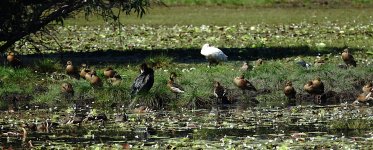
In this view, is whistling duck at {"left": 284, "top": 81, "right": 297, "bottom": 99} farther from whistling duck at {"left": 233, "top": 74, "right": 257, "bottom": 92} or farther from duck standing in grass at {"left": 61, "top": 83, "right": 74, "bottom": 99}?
duck standing in grass at {"left": 61, "top": 83, "right": 74, "bottom": 99}

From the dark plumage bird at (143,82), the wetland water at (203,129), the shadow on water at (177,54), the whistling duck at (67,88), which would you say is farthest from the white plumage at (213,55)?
the wetland water at (203,129)

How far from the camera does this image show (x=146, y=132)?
52.9ft

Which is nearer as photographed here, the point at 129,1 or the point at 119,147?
the point at 119,147

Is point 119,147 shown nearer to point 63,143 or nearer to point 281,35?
point 63,143

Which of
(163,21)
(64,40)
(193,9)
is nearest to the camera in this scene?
(64,40)

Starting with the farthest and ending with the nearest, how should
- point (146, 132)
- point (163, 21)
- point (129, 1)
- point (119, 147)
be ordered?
1. point (163, 21)
2. point (129, 1)
3. point (146, 132)
4. point (119, 147)

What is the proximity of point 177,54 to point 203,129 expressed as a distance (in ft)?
35.6

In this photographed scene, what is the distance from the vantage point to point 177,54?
2708 centimetres

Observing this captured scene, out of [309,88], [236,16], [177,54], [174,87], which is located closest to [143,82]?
[174,87]

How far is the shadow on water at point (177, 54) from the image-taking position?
85.9ft

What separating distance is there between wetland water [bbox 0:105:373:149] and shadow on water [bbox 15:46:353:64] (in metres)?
7.14

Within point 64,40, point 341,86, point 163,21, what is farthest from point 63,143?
point 163,21

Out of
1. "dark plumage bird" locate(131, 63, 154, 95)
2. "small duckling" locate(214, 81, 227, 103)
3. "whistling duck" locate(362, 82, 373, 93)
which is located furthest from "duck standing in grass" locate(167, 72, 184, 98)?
"whistling duck" locate(362, 82, 373, 93)

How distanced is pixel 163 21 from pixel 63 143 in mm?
27001
